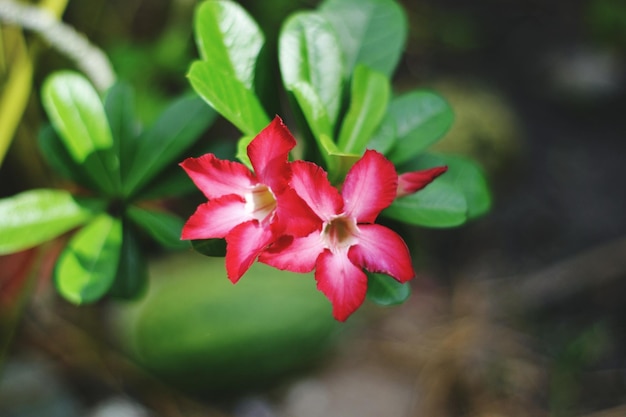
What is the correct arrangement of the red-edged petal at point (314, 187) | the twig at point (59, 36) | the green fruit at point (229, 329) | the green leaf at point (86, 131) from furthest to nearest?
the green fruit at point (229, 329)
the twig at point (59, 36)
the green leaf at point (86, 131)
the red-edged petal at point (314, 187)

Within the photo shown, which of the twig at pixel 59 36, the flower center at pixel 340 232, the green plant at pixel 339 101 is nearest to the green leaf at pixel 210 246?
the green plant at pixel 339 101

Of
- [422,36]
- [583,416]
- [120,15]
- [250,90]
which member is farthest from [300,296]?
[422,36]

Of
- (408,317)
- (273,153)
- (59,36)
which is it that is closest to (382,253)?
(273,153)

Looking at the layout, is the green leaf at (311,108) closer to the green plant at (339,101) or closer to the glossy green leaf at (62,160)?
the green plant at (339,101)

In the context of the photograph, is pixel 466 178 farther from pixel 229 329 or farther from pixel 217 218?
pixel 229 329

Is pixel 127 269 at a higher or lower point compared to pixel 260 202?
lower

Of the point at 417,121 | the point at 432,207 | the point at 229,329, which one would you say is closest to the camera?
the point at 432,207

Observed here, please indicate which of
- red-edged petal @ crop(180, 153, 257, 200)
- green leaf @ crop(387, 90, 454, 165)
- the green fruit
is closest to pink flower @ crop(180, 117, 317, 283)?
red-edged petal @ crop(180, 153, 257, 200)
